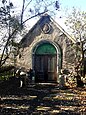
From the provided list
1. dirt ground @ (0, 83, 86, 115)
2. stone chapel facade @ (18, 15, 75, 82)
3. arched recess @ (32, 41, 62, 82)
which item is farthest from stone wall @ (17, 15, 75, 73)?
dirt ground @ (0, 83, 86, 115)

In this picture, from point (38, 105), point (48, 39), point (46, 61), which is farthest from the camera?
point (48, 39)

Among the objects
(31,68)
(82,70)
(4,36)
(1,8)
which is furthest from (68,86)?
(1,8)

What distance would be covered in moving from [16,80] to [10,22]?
1139 centimetres

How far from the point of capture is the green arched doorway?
1075 inches

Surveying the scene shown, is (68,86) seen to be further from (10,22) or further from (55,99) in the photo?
(10,22)

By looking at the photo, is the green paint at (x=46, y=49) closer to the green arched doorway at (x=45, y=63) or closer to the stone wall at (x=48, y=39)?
the green arched doorway at (x=45, y=63)

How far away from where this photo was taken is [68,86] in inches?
926

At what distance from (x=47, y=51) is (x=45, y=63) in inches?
43.7

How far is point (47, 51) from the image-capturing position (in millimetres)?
27578

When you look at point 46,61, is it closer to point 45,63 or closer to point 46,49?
point 45,63

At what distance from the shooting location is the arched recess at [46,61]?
2725 centimetres

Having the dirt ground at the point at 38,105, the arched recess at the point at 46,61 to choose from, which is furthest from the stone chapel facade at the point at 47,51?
the dirt ground at the point at 38,105

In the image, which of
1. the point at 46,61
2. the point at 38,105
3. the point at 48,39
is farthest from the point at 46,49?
the point at 38,105

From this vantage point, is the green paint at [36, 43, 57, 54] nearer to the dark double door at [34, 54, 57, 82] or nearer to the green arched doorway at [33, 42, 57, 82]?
the green arched doorway at [33, 42, 57, 82]
